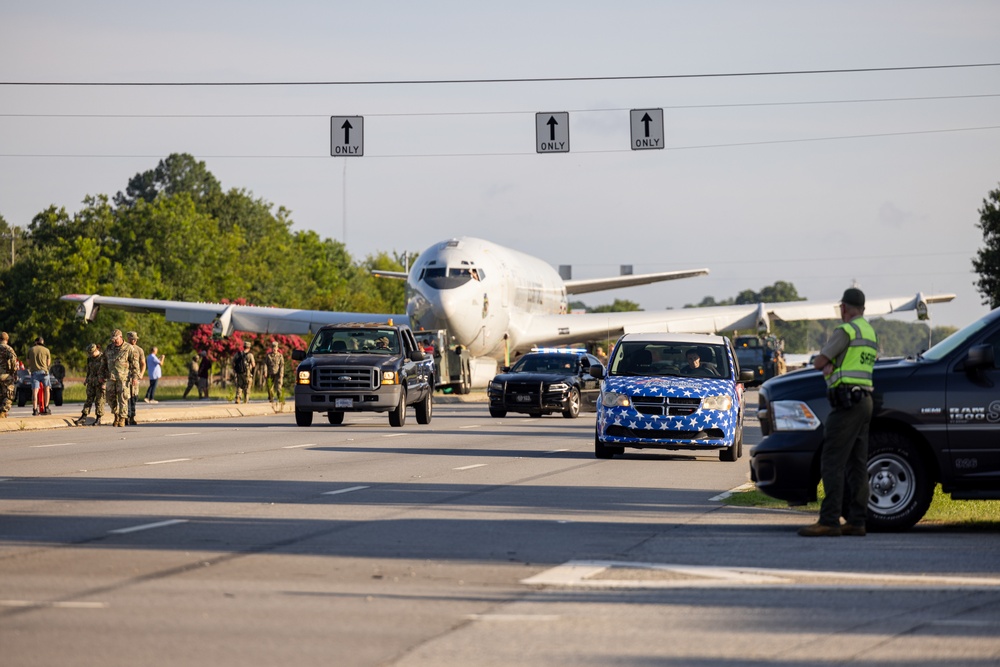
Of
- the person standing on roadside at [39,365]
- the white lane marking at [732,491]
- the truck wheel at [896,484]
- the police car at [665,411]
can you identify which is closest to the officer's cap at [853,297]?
the truck wheel at [896,484]

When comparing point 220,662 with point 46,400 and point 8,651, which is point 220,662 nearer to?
point 8,651

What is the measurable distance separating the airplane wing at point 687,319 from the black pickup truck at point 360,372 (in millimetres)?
29850

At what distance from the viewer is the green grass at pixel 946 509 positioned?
1384cm

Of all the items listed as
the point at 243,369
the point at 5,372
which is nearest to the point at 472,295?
the point at 243,369

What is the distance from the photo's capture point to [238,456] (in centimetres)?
2173

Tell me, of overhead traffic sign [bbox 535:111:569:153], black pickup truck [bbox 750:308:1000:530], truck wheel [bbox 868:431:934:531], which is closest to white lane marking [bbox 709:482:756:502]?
black pickup truck [bbox 750:308:1000:530]

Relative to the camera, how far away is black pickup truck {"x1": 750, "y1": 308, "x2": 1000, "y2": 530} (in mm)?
12719

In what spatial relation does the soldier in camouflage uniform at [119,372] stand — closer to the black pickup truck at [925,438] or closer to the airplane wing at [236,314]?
the black pickup truck at [925,438]

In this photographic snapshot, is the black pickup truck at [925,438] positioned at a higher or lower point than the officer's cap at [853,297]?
lower

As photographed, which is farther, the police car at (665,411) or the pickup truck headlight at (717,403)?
the pickup truck headlight at (717,403)

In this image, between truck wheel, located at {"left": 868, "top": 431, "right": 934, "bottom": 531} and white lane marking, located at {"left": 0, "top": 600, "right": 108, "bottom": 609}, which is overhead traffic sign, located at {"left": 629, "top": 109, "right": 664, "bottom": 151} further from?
white lane marking, located at {"left": 0, "top": 600, "right": 108, "bottom": 609}

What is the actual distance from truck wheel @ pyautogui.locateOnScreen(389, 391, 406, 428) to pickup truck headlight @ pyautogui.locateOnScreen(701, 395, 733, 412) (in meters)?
10.5

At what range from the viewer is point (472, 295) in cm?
5294

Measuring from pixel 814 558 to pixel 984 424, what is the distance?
257cm
